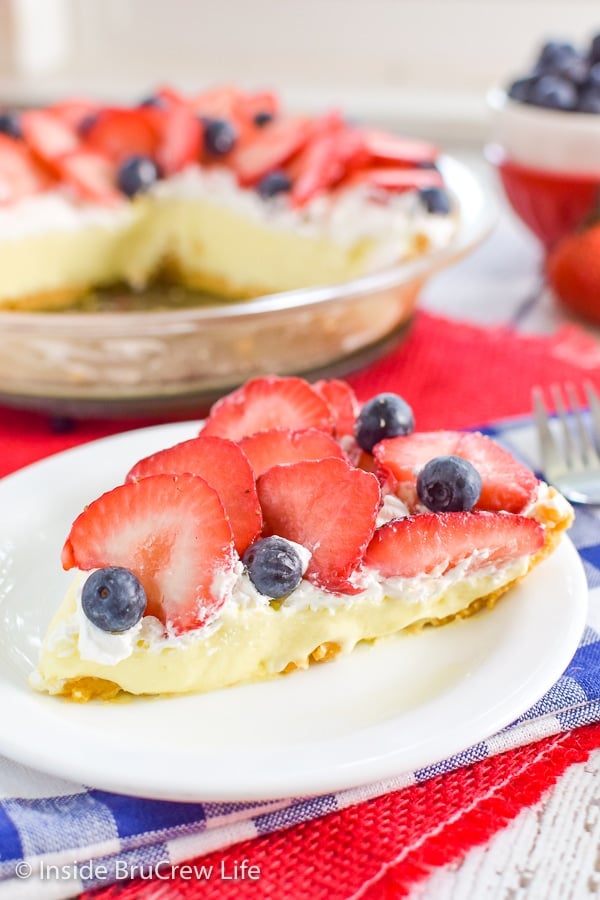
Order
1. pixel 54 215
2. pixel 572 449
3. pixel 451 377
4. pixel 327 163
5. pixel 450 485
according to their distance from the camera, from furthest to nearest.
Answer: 1. pixel 54 215
2. pixel 327 163
3. pixel 451 377
4. pixel 572 449
5. pixel 450 485

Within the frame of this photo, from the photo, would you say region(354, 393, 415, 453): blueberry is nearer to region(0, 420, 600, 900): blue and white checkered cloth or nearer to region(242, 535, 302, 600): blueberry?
region(242, 535, 302, 600): blueberry

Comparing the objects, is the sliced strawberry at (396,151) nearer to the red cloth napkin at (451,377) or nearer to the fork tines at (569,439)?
the red cloth napkin at (451,377)

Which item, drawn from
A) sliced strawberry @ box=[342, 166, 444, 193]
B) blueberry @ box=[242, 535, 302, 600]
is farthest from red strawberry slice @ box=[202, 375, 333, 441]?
sliced strawberry @ box=[342, 166, 444, 193]

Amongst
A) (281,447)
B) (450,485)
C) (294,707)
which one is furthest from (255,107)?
(294,707)

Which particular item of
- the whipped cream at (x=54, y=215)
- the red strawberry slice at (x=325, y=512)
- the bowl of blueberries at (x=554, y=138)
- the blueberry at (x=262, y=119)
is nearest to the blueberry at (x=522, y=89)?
the bowl of blueberries at (x=554, y=138)

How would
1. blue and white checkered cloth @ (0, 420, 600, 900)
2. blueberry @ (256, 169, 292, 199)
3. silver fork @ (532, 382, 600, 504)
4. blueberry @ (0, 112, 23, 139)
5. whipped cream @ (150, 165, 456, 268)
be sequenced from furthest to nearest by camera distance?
blueberry @ (0, 112, 23, 139), blueberry @ (256, 169, 292, 199), whipped cream @ (150, 165, 456, 268), silver fork @ (532, 382, 600, 504), blue and white checkered cloth @ (0, 420, 600, 900)

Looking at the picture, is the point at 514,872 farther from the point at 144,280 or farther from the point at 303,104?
the point at 303,104

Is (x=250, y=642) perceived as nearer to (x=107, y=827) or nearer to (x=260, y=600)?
(x=260, y=600)
